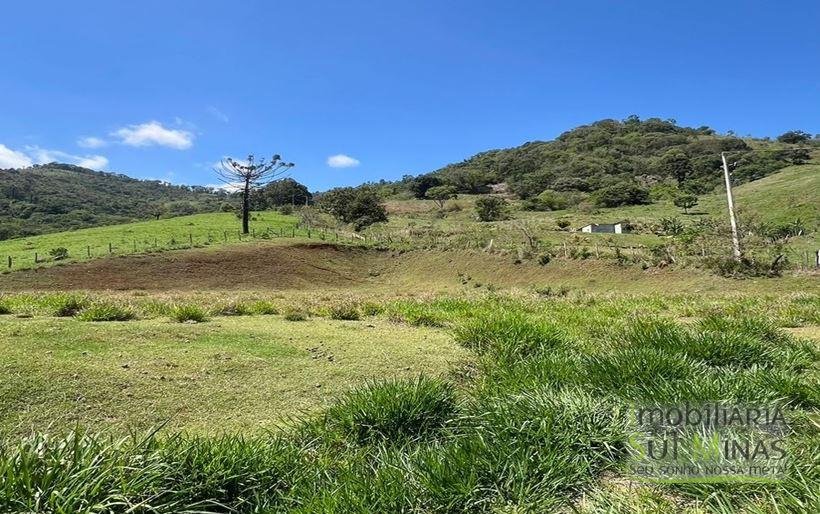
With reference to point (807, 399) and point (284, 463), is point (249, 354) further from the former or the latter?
point (807, 399)

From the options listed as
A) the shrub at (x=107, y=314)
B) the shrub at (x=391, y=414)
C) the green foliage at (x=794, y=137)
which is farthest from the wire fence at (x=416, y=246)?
the green foliage at (x=794, y=137)

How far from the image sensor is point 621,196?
217 ft

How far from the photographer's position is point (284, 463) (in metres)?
3.22

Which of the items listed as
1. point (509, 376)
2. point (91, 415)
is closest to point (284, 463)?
point (91, 415)

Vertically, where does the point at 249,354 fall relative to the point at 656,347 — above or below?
above

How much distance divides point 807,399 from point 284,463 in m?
3.89

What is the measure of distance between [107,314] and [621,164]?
3989 inches

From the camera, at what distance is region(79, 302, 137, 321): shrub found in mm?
7293

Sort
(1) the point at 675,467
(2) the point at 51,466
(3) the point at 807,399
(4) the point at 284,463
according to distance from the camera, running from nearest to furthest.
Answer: (2) the point at 51,466, (1) the point at 675,467, (4) the point at 284,463, (3) the point at 807,399

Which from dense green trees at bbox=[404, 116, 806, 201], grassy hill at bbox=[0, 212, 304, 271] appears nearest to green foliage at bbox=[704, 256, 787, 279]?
grassy hill at bbox=[0, 212, 304, 271]

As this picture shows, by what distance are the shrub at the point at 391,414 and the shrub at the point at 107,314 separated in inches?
198

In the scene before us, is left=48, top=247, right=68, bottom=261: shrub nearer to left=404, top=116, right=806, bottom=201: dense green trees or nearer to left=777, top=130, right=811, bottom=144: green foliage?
left=404, top=116, right=806, bottom=201: dense green trees

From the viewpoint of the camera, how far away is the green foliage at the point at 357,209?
2057 inches

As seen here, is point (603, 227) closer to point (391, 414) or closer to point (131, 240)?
point (131, 240)
